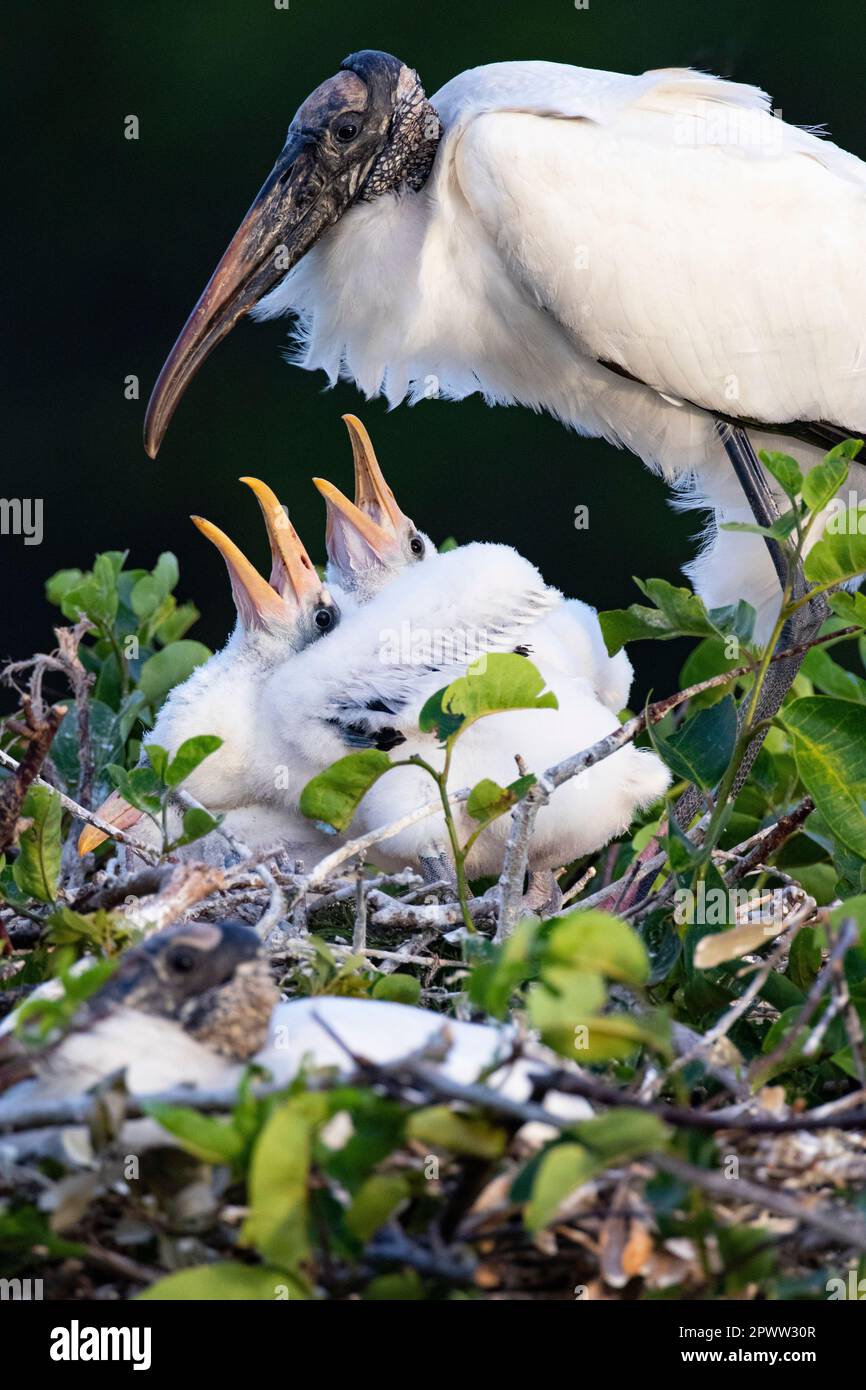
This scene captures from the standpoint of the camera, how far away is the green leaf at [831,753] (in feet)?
4.92

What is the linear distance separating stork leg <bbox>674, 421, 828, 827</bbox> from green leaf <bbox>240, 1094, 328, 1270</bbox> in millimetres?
1436

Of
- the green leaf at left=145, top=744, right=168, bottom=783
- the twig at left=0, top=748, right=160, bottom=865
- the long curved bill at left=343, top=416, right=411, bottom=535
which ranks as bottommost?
the twig at left=0, top=748, right=160, bottom=865

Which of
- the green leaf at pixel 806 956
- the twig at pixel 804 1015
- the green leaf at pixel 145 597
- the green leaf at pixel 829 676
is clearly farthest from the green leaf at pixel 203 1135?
the green leaf at pixel 145 597

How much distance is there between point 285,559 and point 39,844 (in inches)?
29.6

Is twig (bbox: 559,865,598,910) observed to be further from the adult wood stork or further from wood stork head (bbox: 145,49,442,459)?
wood stork head (bbox: 145,49,442,459)

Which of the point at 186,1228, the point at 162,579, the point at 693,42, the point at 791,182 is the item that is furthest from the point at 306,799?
the point at 693,42

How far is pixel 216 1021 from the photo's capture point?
1194 millimetres

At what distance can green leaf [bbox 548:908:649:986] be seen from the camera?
3.43ft

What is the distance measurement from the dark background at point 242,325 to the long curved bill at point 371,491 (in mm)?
3443

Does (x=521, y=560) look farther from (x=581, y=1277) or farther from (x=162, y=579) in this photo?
(x=581, y=1277)

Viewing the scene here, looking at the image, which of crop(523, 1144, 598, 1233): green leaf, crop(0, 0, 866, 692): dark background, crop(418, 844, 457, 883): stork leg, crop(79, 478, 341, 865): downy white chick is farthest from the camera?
crop(0, 0, 866, 692): dark background

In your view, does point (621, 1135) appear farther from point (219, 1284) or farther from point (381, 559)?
point (381, 559)

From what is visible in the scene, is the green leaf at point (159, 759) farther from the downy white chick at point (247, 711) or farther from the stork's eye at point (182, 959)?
the stork's eye at point (182, 959)

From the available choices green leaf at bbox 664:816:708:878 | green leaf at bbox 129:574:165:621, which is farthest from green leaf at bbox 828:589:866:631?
green leaf at bbox 129:574:165:621
